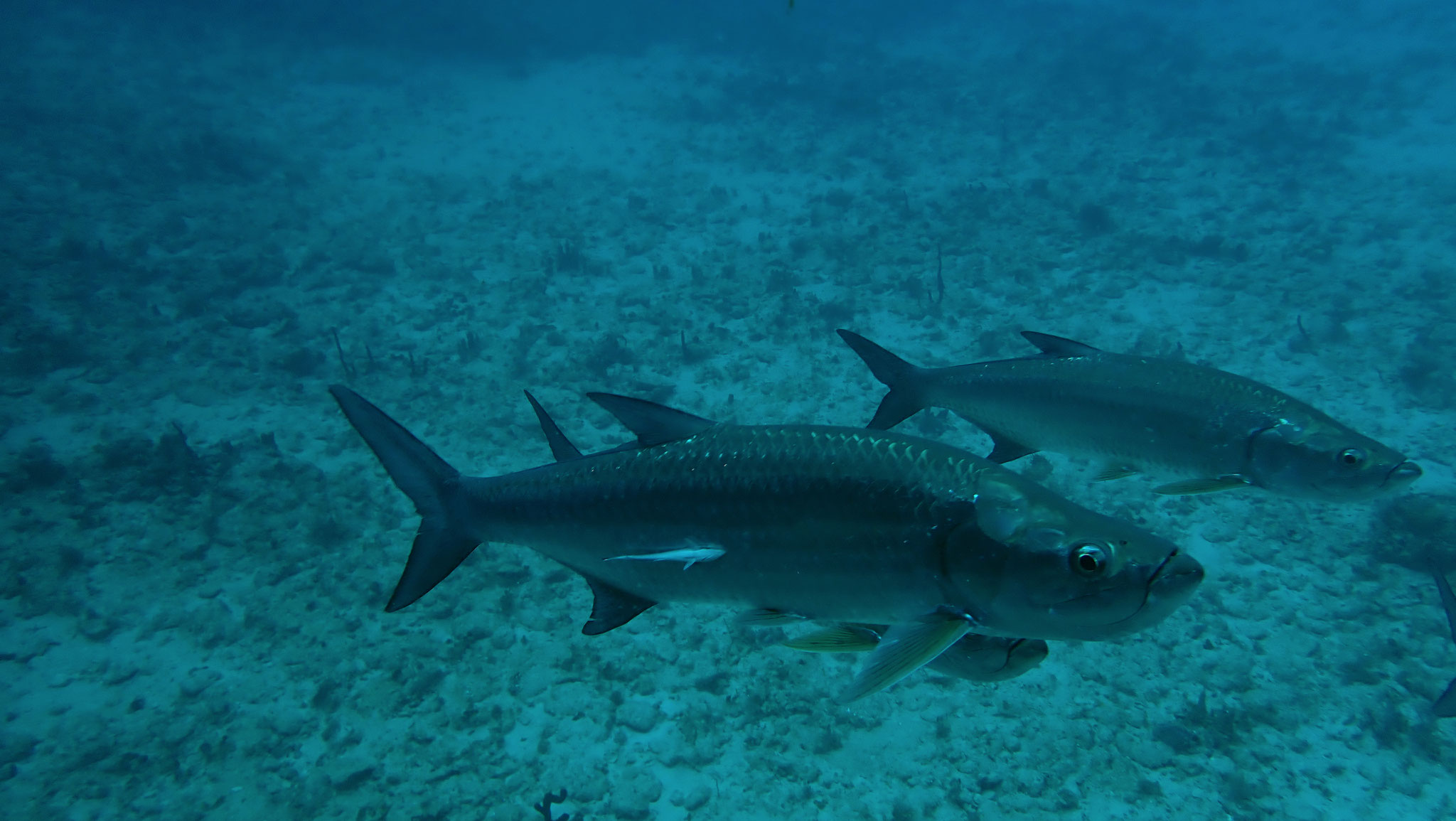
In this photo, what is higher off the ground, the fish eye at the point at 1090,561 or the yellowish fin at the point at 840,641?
the fish eye at the point at 1090,561

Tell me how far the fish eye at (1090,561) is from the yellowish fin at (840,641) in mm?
809

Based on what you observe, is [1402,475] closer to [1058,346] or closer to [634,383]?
[1058,346]

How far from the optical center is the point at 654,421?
2.77 m

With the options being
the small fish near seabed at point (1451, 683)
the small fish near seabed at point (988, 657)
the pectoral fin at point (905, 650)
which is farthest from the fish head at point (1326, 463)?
the pectoral fin at point (905, 650)

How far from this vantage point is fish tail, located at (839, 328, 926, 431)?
4.43 metres

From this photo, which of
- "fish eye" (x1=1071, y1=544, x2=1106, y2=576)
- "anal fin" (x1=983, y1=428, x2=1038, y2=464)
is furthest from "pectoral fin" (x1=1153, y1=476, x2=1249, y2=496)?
"fish eye" (x1=1071, y1=544, x2=1106, y2=576)

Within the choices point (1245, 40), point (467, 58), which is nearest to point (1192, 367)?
point (467, 58)

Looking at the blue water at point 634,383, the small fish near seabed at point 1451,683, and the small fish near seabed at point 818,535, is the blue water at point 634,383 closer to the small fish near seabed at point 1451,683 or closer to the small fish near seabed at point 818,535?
the small fish near seabed at point 1451,683

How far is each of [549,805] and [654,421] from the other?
13.4ft

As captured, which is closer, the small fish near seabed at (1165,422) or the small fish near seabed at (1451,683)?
the small fish near seabed at (1165,422)

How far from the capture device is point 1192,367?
4.05 m

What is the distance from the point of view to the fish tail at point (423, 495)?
3102 mm

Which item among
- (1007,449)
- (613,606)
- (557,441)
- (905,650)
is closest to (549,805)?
(613,606)

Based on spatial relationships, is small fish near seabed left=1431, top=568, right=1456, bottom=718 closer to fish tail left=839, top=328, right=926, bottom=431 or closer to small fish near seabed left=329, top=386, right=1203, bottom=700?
fish tail left=839, top=328, right=926, bottom=431
